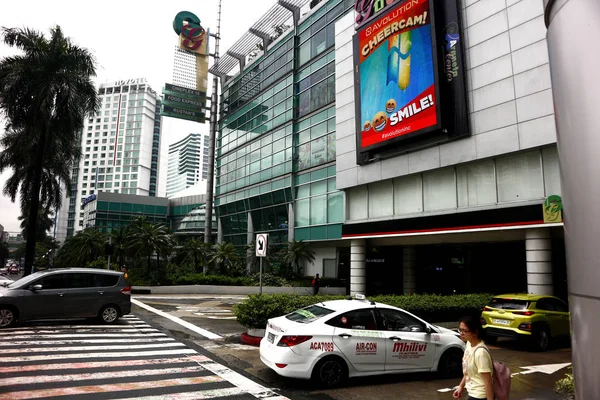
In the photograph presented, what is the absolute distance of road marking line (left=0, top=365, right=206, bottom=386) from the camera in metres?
7.54

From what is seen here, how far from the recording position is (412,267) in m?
26.8

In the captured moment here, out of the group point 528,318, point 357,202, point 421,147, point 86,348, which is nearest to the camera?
point 86,348

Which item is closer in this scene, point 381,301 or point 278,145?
point 381,301

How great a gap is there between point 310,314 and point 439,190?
13991 millimetres

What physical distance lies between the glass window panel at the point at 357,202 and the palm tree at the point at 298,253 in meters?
10.3

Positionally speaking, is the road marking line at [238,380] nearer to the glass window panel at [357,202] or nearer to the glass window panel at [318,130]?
the glass window panel at [357,202]

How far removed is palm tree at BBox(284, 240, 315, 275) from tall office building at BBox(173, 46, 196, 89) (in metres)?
26.2

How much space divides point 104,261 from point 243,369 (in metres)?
30.3

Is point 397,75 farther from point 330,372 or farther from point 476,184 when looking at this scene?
point 330,372

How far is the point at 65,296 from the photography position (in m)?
13.1

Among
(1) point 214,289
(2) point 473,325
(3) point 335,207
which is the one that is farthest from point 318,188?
(2) point 473,325

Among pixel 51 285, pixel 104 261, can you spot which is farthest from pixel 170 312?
pixel 104 261

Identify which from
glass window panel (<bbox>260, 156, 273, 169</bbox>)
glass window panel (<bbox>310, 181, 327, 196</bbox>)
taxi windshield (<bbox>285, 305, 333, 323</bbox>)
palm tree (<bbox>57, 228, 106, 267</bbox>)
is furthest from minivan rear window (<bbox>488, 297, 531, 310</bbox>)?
palm tree (<bbox>57, 228, 106, 267</bbox>)

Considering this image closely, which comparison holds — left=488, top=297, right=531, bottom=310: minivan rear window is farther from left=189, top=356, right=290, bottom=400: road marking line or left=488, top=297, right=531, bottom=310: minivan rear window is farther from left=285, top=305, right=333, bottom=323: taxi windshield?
left=189, top=356, right=290, bottom=400: road marking line
